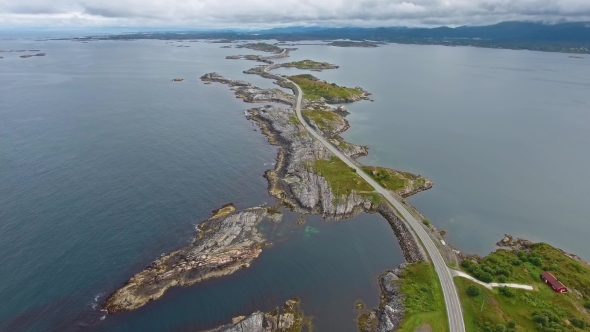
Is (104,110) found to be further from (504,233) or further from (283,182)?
(504,233)

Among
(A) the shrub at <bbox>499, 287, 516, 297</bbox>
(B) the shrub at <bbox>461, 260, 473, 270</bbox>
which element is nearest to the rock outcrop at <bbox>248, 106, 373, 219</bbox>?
(B) the shrub at <bbox>461, 260, 473, 270</bbox>

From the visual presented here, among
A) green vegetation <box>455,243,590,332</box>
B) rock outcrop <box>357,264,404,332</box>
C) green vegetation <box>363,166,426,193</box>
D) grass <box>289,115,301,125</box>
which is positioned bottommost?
rock outcrop <box>357,264,404,332</box>

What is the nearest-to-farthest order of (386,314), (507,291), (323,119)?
(386,314) → (507,291) → (323,119)

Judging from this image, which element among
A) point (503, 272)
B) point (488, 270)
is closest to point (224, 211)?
point (488, 270)

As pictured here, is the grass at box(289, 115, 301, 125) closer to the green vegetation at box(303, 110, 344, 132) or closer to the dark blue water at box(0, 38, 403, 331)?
the green vegetation at box(303, 110, 344, 132)

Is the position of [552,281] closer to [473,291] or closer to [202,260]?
[473,291]
